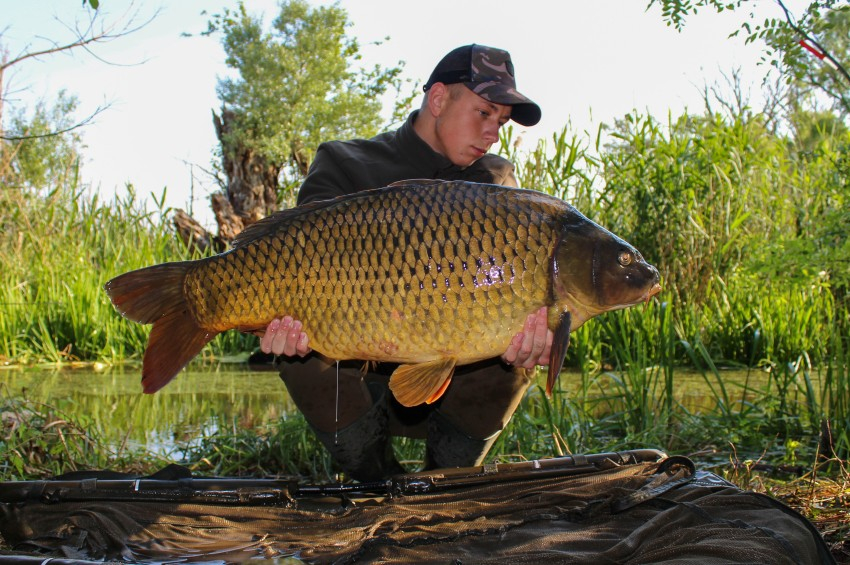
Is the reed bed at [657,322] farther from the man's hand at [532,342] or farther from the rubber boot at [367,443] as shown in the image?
the man's hand at [532,342]

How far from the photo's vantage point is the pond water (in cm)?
330

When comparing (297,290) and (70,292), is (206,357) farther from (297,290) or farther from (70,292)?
(297,290)

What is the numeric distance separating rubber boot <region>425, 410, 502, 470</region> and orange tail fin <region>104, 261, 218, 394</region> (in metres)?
0.75

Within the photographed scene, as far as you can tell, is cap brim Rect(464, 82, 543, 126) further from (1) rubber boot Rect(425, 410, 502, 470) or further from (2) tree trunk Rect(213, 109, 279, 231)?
(2) tree trunk Rect(213, 109, 279, 231)

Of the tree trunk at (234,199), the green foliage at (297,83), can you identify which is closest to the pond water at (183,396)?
the tree trunk at (234,199)

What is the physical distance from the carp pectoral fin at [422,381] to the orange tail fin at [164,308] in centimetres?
45

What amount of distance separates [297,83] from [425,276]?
11.1 meters

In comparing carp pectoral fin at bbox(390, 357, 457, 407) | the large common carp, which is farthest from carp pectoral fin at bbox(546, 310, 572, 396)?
carp pectoral fin at bbox(390, 357, 457, 407)

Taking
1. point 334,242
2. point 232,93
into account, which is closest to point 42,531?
point 334,242

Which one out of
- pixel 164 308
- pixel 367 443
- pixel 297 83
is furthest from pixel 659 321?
pixel 297 83

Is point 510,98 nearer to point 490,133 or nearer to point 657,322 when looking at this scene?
point 490,133

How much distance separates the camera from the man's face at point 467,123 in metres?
2.46

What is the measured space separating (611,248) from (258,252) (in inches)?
29.8

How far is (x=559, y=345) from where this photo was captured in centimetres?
180
